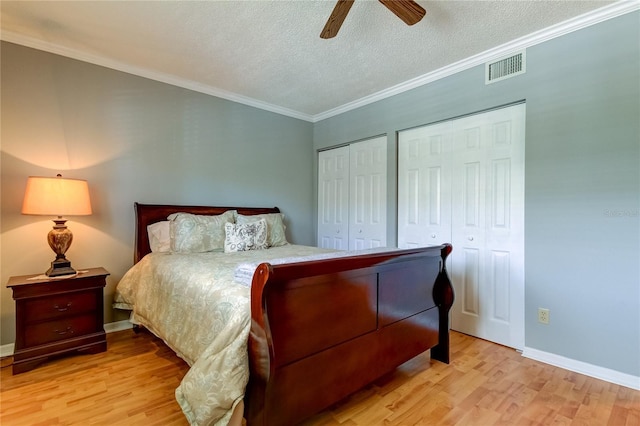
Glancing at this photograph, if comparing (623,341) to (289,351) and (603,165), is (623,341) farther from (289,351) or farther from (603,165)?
(289,351)

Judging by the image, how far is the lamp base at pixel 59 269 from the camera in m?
2.29

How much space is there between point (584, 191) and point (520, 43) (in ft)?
4.27

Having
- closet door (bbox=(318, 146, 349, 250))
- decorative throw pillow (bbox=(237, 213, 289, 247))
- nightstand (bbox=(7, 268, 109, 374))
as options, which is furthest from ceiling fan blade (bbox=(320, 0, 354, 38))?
nightstand (bbox=(7, 268, 109, 374))

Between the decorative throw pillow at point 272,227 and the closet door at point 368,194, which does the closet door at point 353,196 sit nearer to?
the closet door at point 368,194

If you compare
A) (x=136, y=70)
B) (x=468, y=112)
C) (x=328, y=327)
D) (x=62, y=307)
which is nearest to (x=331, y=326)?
(x=328, y=327)

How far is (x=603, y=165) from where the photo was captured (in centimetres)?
208

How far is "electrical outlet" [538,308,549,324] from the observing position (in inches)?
90.6

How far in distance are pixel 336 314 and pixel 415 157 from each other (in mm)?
2267

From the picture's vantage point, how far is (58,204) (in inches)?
86.4

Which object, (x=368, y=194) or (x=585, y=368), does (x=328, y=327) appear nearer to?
(x=585, y=368)

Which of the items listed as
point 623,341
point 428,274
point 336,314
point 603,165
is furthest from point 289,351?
point 603,165

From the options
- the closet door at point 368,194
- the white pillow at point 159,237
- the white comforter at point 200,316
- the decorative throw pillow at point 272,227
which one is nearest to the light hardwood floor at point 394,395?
the white comforter at point 200,316

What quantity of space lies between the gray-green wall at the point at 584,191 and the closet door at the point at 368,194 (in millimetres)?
1406

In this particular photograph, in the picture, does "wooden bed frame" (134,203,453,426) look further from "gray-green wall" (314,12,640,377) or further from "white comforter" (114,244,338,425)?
"gray-green wall" (314,12,640,377)
